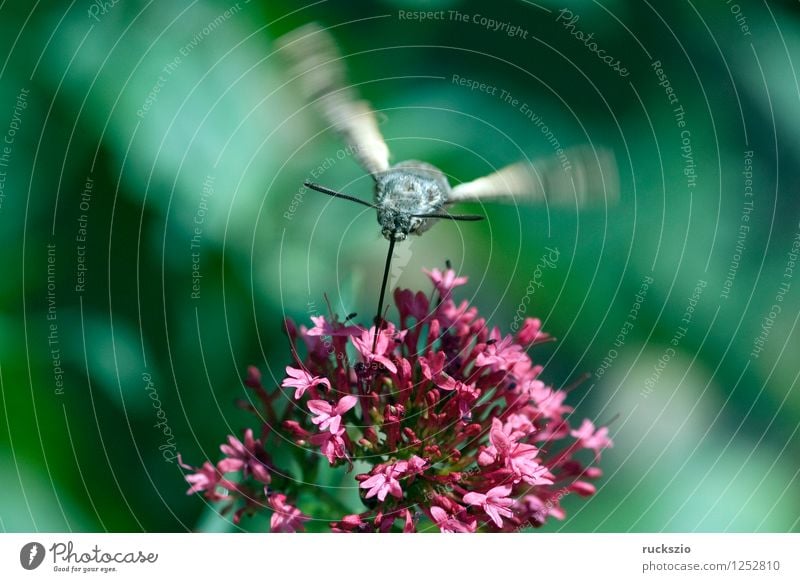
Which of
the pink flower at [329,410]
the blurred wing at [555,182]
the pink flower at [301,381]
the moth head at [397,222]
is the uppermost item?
the blurred wing at [555,182]

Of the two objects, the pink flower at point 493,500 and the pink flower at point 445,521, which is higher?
the pink flower at point 493,500

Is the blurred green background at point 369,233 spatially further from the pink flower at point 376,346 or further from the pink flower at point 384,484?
the pink flower at point 384,484

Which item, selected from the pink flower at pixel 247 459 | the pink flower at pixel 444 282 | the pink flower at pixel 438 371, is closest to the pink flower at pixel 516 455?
the pink flower at pixel 438 371

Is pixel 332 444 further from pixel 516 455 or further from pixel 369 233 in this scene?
pixel 369 233

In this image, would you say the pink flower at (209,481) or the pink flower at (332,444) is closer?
the pink flower at (332,444)

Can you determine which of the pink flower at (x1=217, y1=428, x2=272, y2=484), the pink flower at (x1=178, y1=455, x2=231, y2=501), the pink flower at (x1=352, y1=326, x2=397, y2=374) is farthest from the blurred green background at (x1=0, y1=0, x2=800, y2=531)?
the pink flower at (x1=352, y1=326, x2=397, y2=374)
